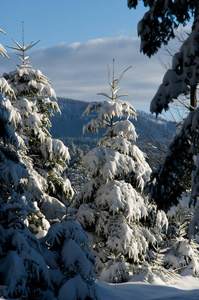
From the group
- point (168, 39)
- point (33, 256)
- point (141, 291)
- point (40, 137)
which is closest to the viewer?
point (168, 39)

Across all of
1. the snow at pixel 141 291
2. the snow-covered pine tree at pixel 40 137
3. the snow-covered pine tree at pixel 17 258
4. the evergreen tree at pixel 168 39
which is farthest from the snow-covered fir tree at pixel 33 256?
the snow-covered pine tree at pixel 40 137

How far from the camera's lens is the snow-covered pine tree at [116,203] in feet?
40.3

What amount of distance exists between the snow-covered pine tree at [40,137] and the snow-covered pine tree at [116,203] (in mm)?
1093

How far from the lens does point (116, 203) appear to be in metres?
12.1

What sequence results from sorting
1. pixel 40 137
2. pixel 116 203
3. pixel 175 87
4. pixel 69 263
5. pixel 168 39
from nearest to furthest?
pixel 175 87 → pixel 168 39 → pixel 69 263 → pixel 116 203 → pixel 40 137

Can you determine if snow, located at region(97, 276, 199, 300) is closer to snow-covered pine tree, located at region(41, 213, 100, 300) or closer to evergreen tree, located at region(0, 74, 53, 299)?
snow-covered pine tree, located at region(41, 213, 100, 300)

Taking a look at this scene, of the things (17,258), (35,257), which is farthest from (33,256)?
(17,258)

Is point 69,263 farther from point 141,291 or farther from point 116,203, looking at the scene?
point 116,203

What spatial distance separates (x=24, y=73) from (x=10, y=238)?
8.76m

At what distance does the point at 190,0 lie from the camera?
4.81 m

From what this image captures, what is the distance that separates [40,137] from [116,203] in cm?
396

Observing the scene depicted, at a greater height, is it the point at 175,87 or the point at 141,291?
the point at 175,87

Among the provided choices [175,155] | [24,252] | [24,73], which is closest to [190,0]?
[175,155]

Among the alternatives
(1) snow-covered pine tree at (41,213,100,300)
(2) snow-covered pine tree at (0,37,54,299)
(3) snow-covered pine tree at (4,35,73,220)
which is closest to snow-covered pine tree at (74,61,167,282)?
(3) snow-covered pine tree at (4,35,73,220)
